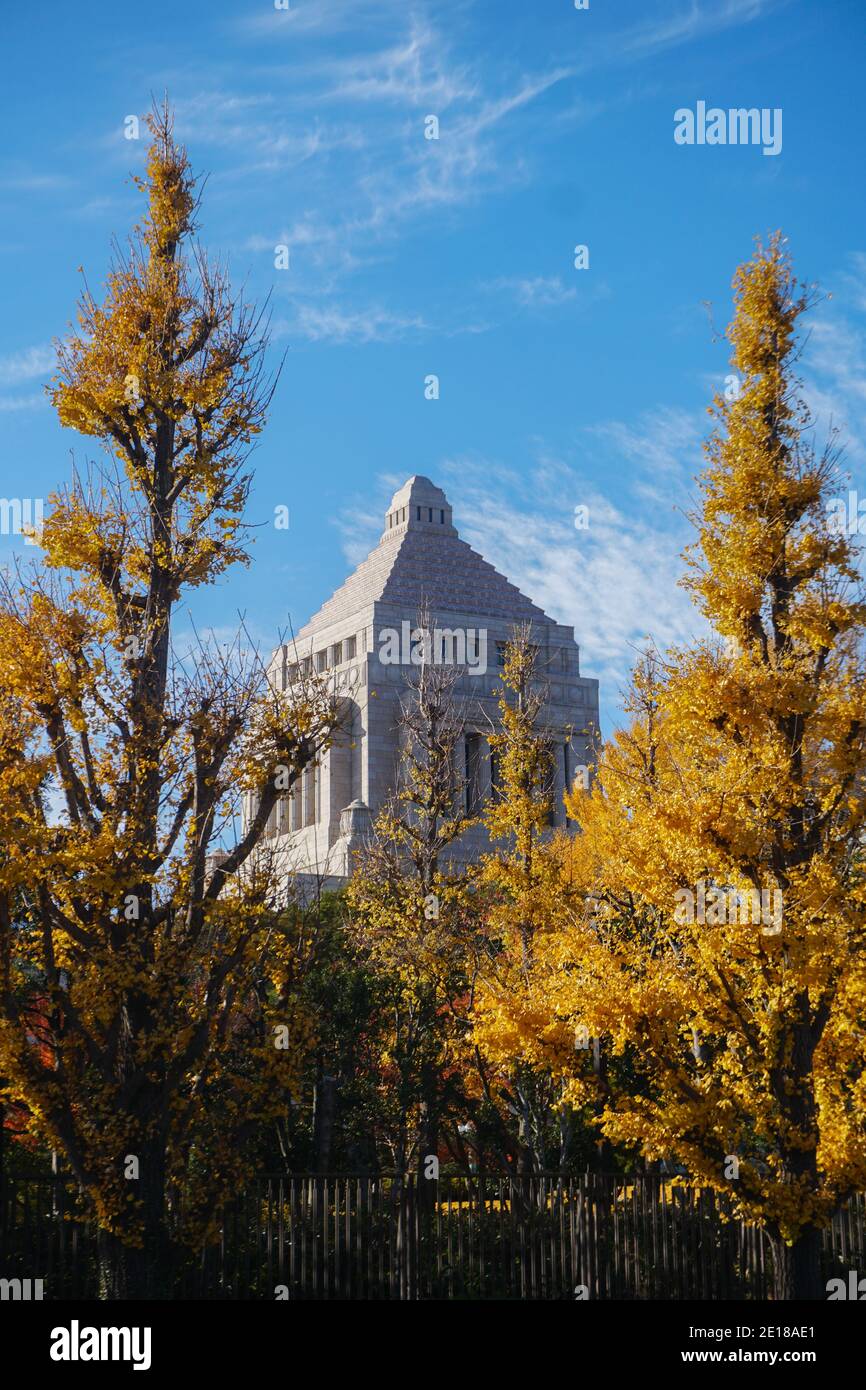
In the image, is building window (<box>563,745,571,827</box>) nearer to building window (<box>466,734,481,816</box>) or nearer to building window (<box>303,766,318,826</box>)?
building window (<box>466,734,481,816</box>)

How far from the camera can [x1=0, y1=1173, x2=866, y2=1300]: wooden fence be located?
1641cm

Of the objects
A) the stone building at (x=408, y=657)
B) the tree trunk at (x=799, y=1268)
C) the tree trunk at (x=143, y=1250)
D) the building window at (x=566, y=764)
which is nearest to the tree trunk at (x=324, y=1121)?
the tree trunk at (x=143, y=1250)

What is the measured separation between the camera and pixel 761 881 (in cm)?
1582

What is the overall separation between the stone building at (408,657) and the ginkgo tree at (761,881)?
36.7 meters

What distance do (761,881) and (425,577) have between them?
178 ft

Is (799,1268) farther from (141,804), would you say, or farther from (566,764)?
(566,764)

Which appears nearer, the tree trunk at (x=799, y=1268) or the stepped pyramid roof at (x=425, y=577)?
the tree trunk at (x=799, y=1268)

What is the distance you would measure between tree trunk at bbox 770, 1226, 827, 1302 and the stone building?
3741 centimetres

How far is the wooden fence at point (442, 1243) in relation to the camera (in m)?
16.4

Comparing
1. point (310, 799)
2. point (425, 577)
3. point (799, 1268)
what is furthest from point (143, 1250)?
point (425, 577)

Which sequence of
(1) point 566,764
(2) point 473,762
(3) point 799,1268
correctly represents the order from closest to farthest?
(3) point 799,1268 < (2) point 473,762 < (1) point 566,764

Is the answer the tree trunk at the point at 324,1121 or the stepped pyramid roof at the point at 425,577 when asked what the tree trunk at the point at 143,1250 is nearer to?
the tree trunk at the point at 324,1121
